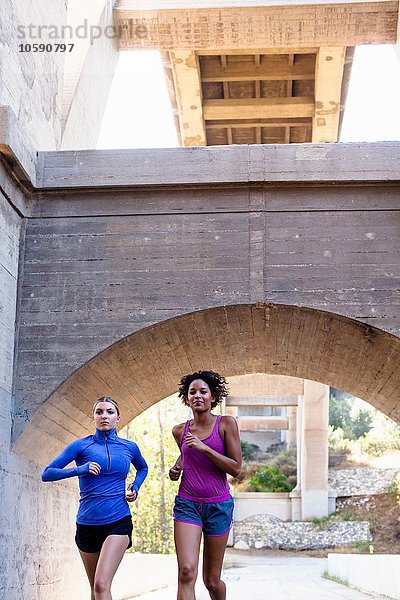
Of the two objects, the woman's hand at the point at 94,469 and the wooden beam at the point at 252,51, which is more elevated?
the wooden beam at the point at 252,51

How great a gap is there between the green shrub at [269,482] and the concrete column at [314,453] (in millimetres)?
2818

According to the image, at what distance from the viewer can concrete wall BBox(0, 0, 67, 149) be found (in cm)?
712

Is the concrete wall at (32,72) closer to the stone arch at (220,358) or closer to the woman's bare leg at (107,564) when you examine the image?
the stone arch at (220,358)

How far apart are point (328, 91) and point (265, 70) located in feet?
4.31

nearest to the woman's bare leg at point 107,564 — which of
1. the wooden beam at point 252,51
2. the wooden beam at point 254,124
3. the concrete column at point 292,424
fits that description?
the wooden beam at point 252,51

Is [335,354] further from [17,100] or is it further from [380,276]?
[17,100]

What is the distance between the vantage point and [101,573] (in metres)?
4.63

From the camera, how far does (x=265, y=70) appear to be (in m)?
16.0

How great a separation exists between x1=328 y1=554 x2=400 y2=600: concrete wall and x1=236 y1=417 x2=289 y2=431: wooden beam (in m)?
18.8

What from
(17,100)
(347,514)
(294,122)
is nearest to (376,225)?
(17,100)

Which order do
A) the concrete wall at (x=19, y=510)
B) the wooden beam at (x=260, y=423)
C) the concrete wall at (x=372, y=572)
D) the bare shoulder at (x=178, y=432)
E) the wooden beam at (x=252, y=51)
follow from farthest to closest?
the wooden beam at (x=260, y=423) < the wooden beam at (x=252, y=51) < the concrete wall at (x=372, y=572) < the concrete wall at (x=19, y=510) < the bare shoulder at (x=178, y=432)

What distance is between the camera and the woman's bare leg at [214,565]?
16.2 feet

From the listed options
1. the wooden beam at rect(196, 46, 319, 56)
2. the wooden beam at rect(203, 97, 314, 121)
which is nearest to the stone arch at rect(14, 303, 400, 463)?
the wooden beam at rect(196, 46, 319, 56)

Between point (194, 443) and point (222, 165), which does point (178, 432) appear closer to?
point (194, 443)
